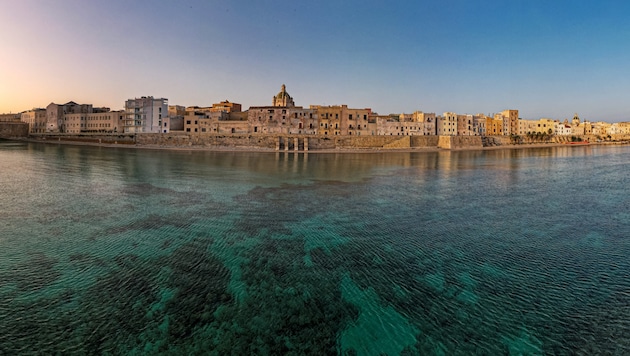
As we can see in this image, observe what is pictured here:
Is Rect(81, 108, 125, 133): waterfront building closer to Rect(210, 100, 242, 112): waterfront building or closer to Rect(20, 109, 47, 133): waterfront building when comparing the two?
Rect(20, 109, 47, 133): waterfront building

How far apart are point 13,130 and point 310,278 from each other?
250ft

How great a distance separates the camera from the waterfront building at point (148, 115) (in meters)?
54.4

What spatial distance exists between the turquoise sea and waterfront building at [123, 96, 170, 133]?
45.2 meters

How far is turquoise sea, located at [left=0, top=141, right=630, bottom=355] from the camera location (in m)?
4.33

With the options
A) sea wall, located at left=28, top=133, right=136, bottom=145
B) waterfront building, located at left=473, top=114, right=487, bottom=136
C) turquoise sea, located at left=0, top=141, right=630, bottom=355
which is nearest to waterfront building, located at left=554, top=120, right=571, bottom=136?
waterfront building, located at left=473, top=114, right=487, bottom=136

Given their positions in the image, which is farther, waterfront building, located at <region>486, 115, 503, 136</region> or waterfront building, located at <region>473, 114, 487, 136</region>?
waterfront building, located at <region>486, 115, 503, 136</region>


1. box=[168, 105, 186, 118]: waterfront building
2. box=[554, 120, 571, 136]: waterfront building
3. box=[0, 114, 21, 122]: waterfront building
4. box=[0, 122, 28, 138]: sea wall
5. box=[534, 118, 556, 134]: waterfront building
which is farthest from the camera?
box=[554, 120, 571, 136]: waterfront building

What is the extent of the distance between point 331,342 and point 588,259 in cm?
608

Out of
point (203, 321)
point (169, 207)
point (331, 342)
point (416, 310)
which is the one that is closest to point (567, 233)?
point (416, 310)

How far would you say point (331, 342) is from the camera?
4.27 m

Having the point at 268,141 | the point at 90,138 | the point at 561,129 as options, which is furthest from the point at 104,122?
the point at 561,129

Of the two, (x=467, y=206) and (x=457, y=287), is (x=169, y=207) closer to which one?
(x=457, y=287)

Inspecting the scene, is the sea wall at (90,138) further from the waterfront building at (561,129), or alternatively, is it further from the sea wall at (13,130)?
the waterfront building at (561,129)

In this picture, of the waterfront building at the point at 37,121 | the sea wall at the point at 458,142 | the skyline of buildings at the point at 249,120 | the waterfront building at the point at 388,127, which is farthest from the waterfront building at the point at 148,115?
the sea wall at the point at 458,142
